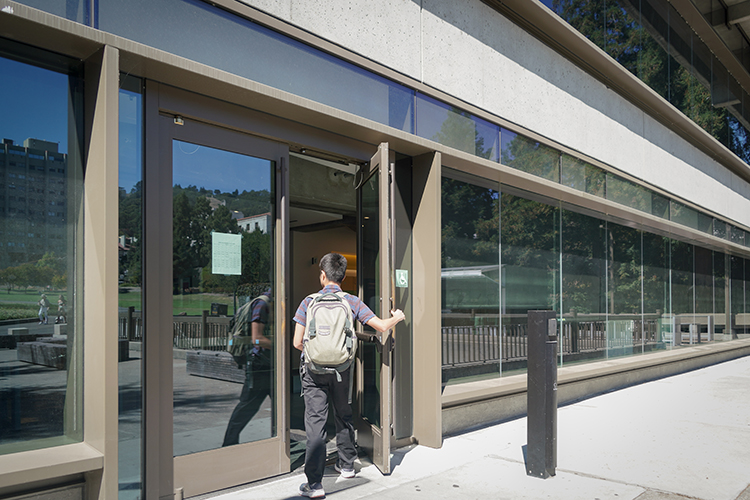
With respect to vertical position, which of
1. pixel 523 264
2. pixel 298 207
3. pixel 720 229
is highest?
pixel 720 229

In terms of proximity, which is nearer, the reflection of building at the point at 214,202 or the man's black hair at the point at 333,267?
the reflection of building at the point at 214,202

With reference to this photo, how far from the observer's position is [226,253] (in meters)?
4.78

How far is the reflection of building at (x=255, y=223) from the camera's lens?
4.93m

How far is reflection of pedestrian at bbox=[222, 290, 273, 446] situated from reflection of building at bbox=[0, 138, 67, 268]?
1588 mm

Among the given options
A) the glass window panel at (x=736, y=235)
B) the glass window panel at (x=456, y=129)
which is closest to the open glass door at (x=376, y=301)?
the glass window panel at (x=456, y=129)

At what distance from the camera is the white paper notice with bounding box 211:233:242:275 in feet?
15.4

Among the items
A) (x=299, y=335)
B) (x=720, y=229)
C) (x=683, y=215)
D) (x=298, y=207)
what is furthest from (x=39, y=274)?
(x=720, y=229)

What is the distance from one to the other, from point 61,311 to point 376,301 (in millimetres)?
2959

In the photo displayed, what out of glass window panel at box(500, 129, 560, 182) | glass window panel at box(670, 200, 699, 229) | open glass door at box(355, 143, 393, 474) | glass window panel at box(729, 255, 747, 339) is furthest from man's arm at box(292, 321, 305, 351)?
glass window panel at box(729, 255, 747, 339)

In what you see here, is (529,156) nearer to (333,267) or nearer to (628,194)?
(628,194)

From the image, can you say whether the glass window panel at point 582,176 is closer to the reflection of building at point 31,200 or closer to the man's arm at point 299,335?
the man's arm at point 299,335

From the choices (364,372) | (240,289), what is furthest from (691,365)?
(240,289)

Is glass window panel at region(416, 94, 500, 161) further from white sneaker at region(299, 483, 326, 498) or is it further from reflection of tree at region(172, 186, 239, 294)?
white sneaker at region(299, 483, 326, 498)

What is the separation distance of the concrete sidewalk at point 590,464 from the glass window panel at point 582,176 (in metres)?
3.57
